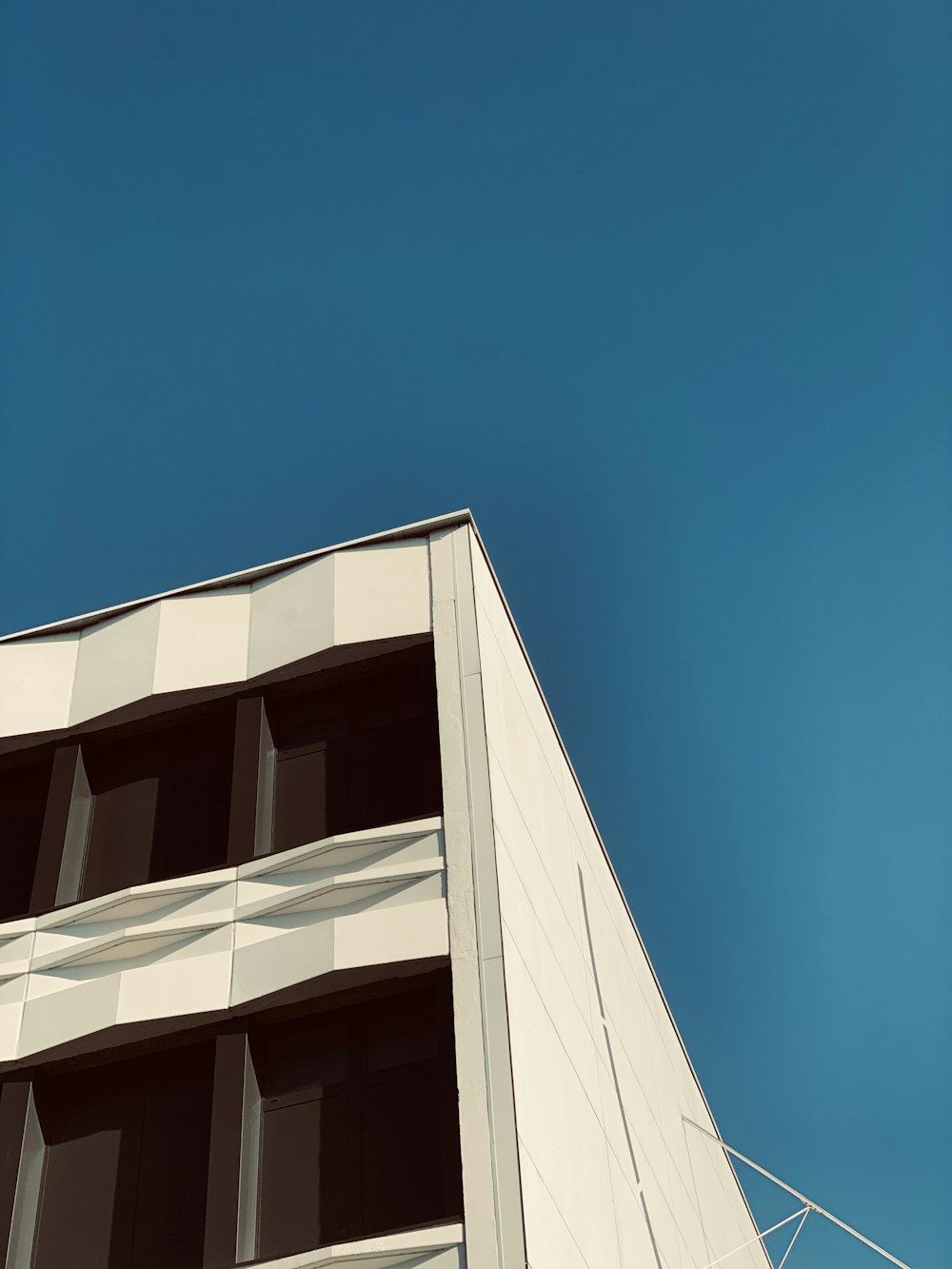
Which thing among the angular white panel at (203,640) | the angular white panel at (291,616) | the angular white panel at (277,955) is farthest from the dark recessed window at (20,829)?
the angular white panel at (277,955)

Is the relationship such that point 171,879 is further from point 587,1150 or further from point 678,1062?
point 678,1062

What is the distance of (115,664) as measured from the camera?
1805 centimetres

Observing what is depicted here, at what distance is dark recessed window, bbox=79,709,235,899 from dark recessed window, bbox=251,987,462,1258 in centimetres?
285

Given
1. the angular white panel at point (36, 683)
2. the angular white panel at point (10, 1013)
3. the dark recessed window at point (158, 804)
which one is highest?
the angular white panel at point (36, 683)

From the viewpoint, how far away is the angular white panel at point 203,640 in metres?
17.5

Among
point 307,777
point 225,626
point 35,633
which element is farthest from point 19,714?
point 307,777

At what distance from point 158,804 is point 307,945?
374cm

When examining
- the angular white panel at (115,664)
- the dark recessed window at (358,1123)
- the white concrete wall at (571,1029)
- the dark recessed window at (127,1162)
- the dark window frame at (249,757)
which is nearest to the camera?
the dark recessed window at (358,1123)

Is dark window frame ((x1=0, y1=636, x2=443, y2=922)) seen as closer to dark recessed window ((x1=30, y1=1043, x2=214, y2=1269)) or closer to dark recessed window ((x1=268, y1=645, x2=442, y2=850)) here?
dark recessed window ((x1=268, y1=645, x2=442, y2=850))

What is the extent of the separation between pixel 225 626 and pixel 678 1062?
1408cm

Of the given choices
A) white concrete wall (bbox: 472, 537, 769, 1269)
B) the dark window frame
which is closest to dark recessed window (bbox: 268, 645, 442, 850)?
the dark window frame

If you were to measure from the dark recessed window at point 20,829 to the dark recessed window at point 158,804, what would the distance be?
0.84m

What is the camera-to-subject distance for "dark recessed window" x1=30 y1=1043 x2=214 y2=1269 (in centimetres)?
1393

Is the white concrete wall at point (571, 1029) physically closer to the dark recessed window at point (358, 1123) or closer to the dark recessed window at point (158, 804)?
the dark recessed window at point (358, 1123)
